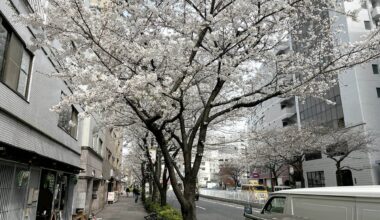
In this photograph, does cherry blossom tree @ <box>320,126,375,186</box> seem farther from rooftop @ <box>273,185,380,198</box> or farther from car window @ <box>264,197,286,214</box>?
rooftop @ <box>273,185,380,198</box>

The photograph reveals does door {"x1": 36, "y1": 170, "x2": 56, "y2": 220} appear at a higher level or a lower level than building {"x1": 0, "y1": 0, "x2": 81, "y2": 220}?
lower

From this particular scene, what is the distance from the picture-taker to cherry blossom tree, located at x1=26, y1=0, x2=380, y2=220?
6.10 meters

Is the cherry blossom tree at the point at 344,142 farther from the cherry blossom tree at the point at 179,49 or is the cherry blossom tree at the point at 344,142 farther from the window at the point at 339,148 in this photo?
the cherry blossom tree at the point at 179,49

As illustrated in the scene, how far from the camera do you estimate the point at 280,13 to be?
6723 mm

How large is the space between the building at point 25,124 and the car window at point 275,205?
5178 millimetres

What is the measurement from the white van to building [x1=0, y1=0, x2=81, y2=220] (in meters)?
5.32

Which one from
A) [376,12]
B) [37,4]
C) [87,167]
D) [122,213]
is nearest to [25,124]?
[37,4]

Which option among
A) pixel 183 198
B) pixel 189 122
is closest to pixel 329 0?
pixel 183 198

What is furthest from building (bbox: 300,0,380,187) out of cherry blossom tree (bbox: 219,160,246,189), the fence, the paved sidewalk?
cherry blossom tree (bbox: 219,160,246,189)

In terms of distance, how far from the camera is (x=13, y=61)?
8078 millimetres

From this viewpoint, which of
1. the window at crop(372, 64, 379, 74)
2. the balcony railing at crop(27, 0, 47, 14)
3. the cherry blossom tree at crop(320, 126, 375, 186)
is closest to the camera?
the balcony railing at crop(27, 0, 47, 14)

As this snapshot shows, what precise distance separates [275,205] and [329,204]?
229 centimetres

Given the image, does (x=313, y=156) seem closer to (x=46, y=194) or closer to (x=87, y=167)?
(x=87, y=167)

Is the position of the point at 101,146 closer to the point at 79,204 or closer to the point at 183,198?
the point at 79,204
